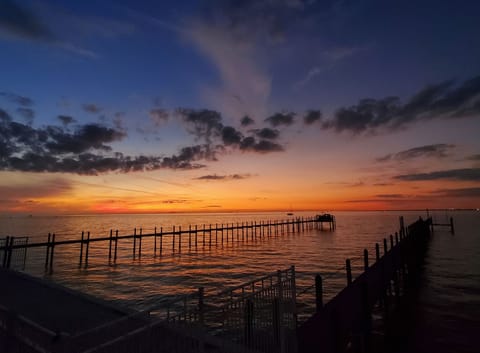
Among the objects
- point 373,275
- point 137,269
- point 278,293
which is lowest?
point 137,269

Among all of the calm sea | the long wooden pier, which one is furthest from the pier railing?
the long wooden pier

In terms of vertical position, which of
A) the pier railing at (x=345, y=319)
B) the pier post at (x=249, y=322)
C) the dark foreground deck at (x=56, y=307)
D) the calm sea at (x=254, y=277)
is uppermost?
the pier post at (x=249, y=322)

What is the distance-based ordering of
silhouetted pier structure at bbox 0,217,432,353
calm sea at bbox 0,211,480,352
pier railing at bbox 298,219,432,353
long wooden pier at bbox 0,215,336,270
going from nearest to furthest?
1. silhouetted pier structure at bbox 0,217,432,353
2. pier railing at bbox 298,219,432,353
3. calm sea at bbox 0,211,480,352
4. long wooden pier at bbox 0,215,336,270

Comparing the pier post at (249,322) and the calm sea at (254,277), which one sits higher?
the pier post at (249,322)

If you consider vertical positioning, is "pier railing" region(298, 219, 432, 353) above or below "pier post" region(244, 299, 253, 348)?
below

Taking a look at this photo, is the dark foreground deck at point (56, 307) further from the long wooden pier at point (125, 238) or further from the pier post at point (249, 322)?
the long wooden pier at point (125, 238)

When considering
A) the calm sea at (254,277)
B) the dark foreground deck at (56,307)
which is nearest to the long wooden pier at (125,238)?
the calm sea at (254,277)

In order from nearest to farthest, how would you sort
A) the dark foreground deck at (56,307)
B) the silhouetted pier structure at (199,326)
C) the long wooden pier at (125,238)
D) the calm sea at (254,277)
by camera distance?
the silhouetted pier structure at (199,326), the dark foreground deck at (56,307), the calm sea at (254,277), the long wooden pier at (125,238)

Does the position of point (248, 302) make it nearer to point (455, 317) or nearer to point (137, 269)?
point (455, 317)

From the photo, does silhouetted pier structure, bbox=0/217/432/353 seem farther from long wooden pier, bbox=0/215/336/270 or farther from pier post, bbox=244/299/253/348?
long wooden pier, bbox=0/215/336/270

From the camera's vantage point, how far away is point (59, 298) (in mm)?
10156

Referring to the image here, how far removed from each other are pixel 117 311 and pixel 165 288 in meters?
14.3

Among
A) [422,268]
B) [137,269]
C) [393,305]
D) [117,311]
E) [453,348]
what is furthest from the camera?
[137,269]

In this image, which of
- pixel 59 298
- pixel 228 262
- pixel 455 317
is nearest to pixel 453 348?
pixel 455 317
